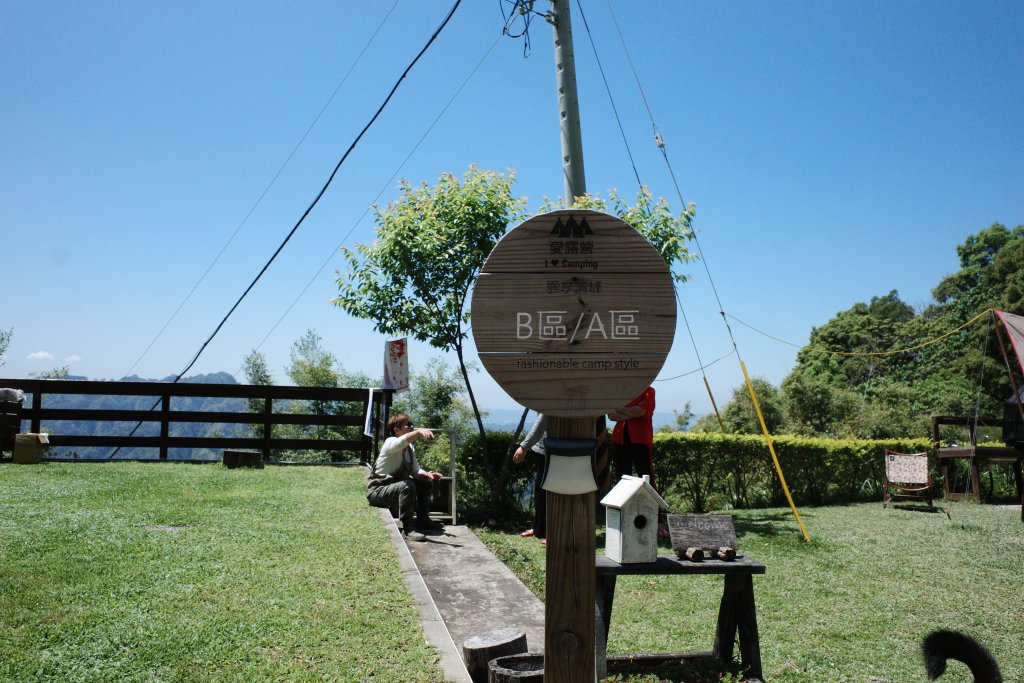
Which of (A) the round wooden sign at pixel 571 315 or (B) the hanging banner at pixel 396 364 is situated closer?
(A) the round wooden sign at pixel 571 315

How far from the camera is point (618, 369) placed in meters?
2.20

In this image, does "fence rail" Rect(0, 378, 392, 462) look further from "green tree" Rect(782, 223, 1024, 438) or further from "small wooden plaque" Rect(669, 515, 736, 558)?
"green tree" Rect(782, 223, 1024, 438)

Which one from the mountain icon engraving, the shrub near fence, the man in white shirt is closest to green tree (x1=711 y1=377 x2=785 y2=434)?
the shrub near fence

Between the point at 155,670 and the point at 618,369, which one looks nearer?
the point at 618,369

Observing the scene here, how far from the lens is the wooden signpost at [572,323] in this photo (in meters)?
2.17

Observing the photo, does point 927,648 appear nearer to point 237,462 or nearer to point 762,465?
point 762,465

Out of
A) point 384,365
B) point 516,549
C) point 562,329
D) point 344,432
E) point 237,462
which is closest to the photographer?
point 562,329

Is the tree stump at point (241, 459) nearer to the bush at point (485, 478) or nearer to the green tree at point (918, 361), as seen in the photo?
the bush at point (485, 478)

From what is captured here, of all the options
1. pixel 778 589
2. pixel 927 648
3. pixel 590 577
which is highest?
pixel 590 577

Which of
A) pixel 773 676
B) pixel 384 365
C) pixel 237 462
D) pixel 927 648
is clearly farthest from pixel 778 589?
pixel 237 462

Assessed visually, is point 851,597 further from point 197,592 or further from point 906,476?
point 906,476

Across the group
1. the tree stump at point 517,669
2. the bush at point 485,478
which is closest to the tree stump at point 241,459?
the bush at point 485,478

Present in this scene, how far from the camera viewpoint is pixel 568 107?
6.42 meters

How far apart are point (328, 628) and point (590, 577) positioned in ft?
8.11
